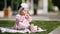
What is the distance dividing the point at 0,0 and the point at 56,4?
6.77 m

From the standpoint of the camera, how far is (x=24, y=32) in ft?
33.7

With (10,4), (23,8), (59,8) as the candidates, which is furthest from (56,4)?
(23,8)

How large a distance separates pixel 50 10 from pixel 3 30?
1747 cm

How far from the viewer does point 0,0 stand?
25.6 meters

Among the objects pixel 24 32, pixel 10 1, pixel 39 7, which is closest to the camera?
pixel 24 32

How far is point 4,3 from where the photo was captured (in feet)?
82.2

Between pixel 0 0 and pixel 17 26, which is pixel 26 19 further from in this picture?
pixel 0 0

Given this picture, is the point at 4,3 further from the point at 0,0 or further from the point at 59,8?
the point at 59,8

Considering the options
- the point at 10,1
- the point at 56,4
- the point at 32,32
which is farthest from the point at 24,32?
the point at 56,4

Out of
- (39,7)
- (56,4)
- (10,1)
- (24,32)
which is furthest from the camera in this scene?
(56,4)

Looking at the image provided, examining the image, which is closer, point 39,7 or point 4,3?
point 4,3

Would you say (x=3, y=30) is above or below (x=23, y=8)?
below

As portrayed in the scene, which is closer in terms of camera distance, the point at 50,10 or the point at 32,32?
the point at 32,32

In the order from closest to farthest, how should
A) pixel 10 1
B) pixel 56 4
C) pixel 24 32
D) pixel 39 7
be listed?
pixel 24 32, pixel 10 1, pixel 39 7, pixel 56 4
